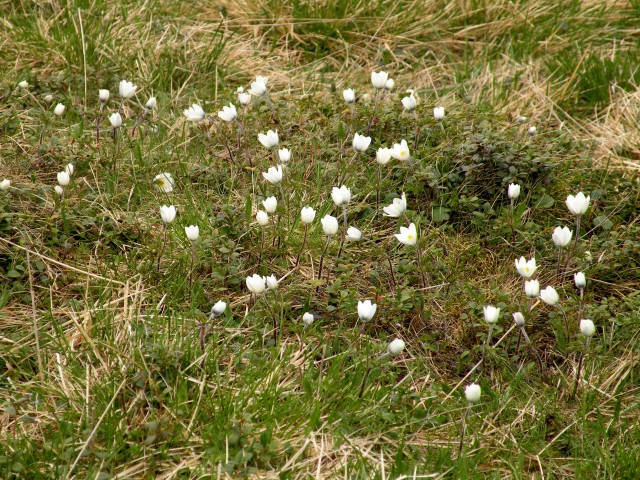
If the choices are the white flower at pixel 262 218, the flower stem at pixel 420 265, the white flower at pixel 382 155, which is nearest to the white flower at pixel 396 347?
the flower stem at pixel 420 265

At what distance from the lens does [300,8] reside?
5387 mm

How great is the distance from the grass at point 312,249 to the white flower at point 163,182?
50mm

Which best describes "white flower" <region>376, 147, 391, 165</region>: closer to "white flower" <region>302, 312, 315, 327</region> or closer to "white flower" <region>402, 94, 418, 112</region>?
"white flower" <region>402, 94, 418, 112</region>

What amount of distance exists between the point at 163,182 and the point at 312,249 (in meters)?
0.85

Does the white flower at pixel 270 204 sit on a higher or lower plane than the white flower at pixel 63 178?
higher

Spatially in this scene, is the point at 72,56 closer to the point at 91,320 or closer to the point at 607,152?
the point at 91,320

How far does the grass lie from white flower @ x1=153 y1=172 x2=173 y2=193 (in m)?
0.05

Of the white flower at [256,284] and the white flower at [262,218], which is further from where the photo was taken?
the white flower at [262,218]

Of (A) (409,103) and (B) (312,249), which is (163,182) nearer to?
(B) (312,249)

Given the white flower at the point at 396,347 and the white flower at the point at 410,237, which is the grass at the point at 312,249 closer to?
the white flower at the point at 396,347

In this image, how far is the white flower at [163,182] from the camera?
3863 millimetres

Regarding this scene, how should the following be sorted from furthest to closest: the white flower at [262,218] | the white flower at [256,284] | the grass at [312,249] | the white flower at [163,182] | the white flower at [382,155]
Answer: the white flower at [163,182]
the white flower at [382,155]
the white flower at [262,218]
the white flower at [256,284]
the grass at [312,249]

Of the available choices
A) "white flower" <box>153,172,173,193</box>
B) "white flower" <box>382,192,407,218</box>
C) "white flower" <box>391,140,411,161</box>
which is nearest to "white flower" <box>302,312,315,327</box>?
"white flower" <box>382,192,407,218</box>

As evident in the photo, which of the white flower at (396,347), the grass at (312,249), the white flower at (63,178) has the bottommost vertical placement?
the grass at (312,249)
